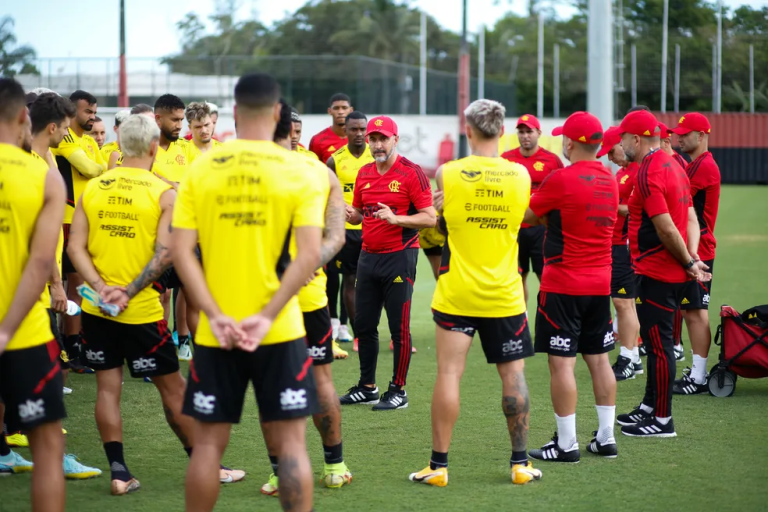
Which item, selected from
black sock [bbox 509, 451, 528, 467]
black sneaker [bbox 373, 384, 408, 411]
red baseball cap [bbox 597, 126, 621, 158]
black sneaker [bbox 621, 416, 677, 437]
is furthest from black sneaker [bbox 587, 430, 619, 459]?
red baseball cap [bbox 597, 126, 621, 158]

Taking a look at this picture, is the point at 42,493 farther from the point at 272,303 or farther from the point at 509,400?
the point at 509,400

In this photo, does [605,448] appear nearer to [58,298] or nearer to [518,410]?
[518,410]

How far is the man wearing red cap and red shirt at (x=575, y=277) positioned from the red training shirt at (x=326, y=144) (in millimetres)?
4655

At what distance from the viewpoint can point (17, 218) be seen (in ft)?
12.3

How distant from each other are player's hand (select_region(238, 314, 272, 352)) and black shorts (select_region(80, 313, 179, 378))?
1481 mm

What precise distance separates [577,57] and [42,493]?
63914mm

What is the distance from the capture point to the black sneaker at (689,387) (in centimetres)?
733

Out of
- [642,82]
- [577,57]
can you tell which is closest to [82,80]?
[642,82]

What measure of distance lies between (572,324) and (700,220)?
2809 millimetres

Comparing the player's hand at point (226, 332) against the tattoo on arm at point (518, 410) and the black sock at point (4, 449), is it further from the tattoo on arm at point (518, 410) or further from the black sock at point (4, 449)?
the black sock at point (4, 449)

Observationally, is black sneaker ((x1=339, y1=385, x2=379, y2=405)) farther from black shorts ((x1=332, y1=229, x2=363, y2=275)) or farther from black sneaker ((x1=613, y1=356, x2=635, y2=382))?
black sneaker ((x1=613, y1=356, x2=635, y2=382))

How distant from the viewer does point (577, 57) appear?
210 ft

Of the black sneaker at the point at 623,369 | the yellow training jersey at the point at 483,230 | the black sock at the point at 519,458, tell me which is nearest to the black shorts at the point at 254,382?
the yellow training jersey at the point at 483,230

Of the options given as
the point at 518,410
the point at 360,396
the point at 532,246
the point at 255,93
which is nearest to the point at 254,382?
the point at 255,93
